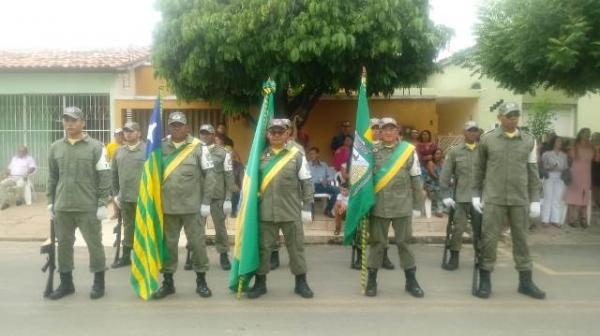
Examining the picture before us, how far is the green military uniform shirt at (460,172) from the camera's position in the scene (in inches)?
346

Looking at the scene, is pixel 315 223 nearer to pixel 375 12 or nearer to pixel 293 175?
pixel 375 12

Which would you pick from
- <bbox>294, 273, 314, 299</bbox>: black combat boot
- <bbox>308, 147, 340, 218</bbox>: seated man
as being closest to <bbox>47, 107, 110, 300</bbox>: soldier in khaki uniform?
<bbox>294, 273, 314, 299</bbox>: black combat boot

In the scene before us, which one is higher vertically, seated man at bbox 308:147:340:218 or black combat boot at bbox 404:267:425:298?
seated man at bbox 308:147:340:218

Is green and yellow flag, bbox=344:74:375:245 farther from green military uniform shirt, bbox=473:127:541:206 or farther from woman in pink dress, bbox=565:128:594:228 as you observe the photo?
woman in pink dress, bbox=565:128:594:228

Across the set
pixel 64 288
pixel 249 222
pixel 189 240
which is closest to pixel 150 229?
pixel 189 240

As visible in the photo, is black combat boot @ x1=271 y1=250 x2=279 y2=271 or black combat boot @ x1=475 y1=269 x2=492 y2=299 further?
black combat boot @ x1=271 y1=250 x2=279 y2=271

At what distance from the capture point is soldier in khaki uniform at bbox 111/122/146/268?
8797mm

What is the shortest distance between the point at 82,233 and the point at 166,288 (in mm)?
1066

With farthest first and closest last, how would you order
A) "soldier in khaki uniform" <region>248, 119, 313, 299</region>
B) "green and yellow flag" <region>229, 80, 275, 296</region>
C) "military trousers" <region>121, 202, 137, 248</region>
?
"military trousers" <region>121, 202, 137, 248</region> → "soldier in khaki uniform" <region>248, 119, 313, 299</region> → "green and yellow flag" <region>229, 80, 275, 296</region>

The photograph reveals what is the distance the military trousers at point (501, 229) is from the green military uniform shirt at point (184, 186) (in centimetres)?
311

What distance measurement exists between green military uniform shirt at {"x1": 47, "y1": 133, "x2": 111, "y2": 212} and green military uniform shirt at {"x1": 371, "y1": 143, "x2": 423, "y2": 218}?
9.60 feet

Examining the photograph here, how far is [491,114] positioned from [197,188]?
1165 cm

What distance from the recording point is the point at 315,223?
1177cm

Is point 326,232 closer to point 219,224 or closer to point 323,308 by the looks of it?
point 219,224
